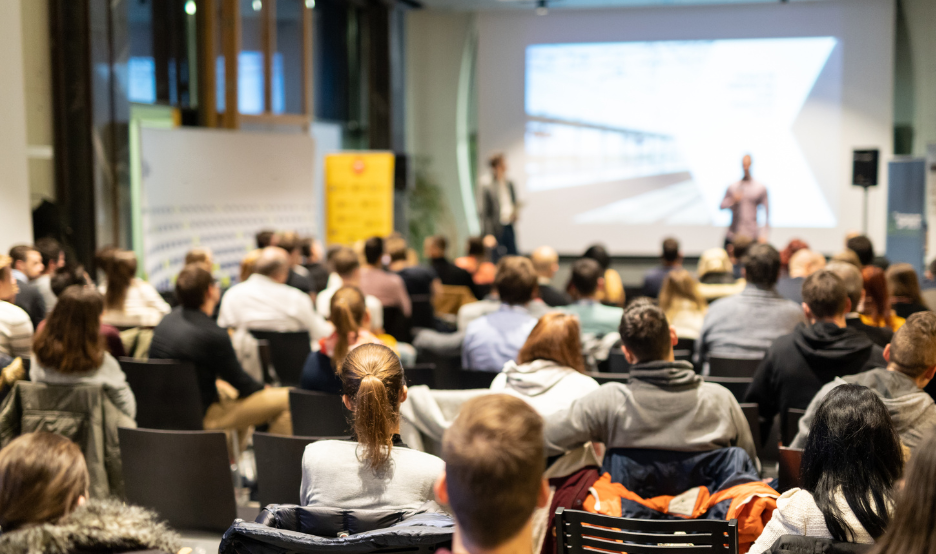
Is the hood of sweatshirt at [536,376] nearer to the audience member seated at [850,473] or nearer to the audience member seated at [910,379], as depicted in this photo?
the audience member seated at [910,379]

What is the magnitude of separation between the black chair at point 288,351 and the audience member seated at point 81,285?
2.62 feet

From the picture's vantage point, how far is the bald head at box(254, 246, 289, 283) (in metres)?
5.00

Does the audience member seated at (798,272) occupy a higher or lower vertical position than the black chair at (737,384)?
higher

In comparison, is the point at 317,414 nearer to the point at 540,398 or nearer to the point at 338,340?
the point at 338,340

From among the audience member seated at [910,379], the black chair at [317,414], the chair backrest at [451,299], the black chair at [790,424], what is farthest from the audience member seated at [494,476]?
the chair backrest at [451,299]

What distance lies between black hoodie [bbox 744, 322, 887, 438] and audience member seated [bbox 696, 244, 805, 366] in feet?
2.66

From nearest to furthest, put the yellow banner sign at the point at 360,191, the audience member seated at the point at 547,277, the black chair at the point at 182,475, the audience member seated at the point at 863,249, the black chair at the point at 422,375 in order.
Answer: the black chair at the point at 182,475
the black chair at the point at 422,375
the audience member seated at the point at 547,277
the audience member seated at the point at 863,249
the yellow banner sign at the point at 360,191

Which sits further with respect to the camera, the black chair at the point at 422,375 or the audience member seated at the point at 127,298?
the audience member seated at the point at 127,298

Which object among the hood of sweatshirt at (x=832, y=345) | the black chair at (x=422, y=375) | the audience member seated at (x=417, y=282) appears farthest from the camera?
the audience member seated at (x=417, y=282)

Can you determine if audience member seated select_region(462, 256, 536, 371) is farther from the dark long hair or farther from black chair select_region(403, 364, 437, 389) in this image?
the dark long hair

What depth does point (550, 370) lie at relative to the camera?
119 inches

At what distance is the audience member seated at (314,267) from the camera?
686 cm

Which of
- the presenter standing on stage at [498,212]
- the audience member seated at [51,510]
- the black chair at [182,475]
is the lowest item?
the black chair at [182,475]

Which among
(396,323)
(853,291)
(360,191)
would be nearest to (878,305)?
(853,291)
